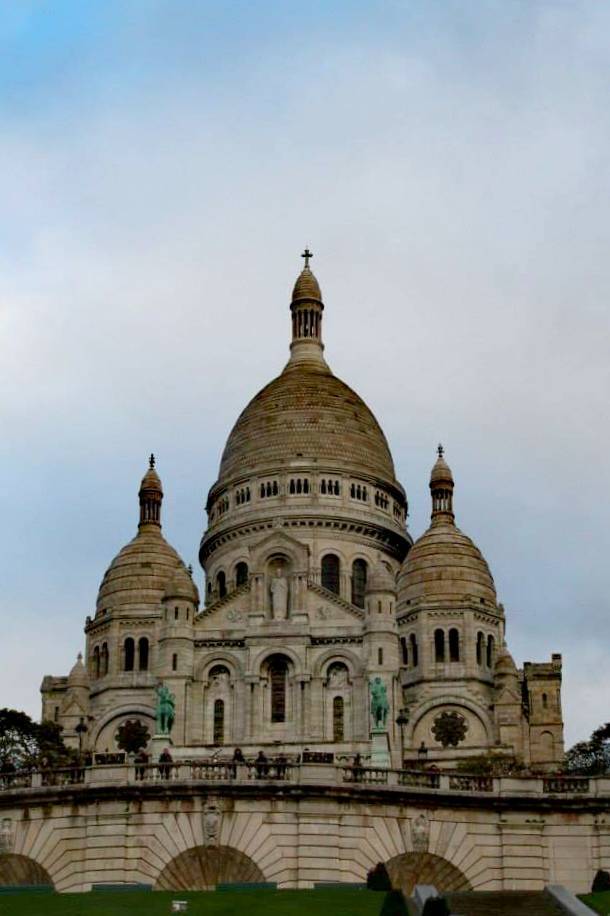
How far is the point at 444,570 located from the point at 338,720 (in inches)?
543

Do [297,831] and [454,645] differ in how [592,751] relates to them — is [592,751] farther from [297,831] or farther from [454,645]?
[297,831]

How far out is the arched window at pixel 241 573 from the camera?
110375 mm

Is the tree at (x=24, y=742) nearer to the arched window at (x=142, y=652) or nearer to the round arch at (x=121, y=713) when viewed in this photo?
the round arch at (x=121, y=713)

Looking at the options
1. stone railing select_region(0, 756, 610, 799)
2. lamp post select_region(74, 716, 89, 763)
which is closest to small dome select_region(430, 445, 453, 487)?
lamp post select_region(74, 716, 89, 763)

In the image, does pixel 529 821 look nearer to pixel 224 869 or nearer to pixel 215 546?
pixel 224 869

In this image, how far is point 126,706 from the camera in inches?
4104

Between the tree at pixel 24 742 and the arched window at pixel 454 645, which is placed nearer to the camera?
the tree at pixel 24 742

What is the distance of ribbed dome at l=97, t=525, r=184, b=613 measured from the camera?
108688mm

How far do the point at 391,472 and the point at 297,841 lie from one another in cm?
7619

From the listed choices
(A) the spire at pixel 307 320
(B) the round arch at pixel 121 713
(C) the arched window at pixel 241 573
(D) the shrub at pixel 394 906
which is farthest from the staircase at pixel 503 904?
(A) the spire at pixel 307 320

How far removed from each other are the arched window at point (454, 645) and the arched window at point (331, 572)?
8644 millimetres

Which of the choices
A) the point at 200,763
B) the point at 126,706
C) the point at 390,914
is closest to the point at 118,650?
the point at 126,706

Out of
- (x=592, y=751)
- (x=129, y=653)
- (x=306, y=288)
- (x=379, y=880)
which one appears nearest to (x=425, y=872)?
(x=379, y=880)

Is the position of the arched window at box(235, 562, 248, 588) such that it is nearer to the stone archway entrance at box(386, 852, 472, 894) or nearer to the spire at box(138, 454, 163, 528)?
the spire at box(138, 454, 163, 528)
